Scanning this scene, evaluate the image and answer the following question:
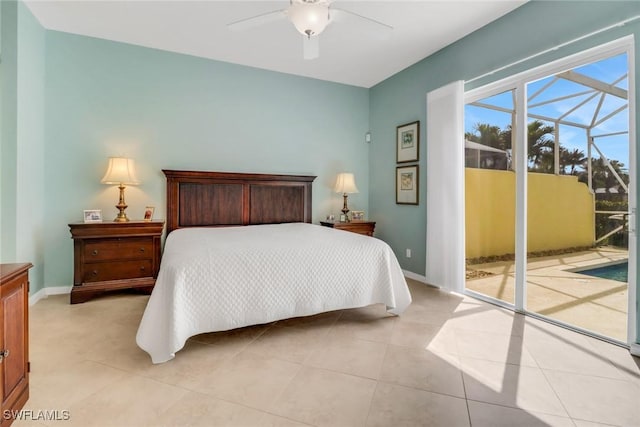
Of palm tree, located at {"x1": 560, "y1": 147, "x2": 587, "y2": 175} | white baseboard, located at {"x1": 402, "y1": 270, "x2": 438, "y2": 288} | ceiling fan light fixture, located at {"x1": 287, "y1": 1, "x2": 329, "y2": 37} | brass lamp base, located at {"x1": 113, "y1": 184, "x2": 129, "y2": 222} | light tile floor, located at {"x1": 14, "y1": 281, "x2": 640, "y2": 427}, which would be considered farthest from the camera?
white baseboard, located at {"x1": 402, "y1": 270, "x2": 438, "y2": 288}

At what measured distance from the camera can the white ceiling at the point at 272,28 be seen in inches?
113

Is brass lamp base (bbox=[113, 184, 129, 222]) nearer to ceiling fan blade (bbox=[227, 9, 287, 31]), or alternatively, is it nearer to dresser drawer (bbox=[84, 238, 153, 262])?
dresser drawer (bbox=[84, 238, 153, 262])

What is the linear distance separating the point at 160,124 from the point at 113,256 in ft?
5.39

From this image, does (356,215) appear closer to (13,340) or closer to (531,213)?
(531,213)

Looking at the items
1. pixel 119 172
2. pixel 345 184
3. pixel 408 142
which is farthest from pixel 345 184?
pixel 119 172

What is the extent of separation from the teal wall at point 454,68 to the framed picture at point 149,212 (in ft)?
10.3

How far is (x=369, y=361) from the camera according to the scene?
206 cm

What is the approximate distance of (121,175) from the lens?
3330mm

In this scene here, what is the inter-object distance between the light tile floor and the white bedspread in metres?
0.20

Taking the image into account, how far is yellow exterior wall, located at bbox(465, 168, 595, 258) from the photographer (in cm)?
265

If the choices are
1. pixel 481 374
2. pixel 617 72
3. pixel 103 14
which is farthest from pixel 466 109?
pixel 103 14

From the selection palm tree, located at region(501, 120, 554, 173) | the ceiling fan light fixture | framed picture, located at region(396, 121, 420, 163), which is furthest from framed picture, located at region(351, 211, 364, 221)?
the ceiling fan light fixture

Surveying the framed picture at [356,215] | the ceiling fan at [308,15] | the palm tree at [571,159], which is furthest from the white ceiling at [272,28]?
the framed picture at [356,215]

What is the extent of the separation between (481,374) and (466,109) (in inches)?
113
